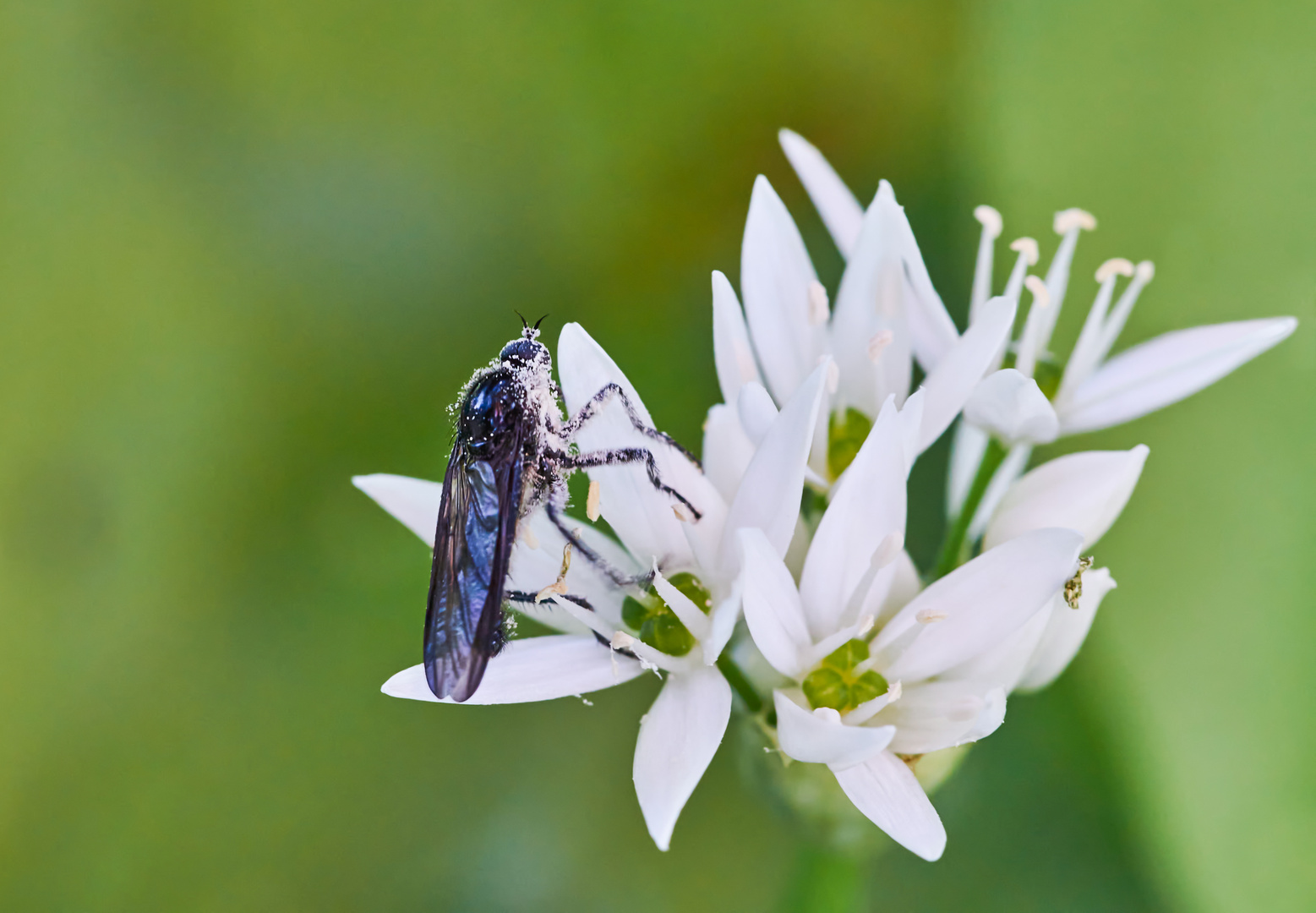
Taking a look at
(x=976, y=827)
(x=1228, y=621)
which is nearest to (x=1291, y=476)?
(x=1228, y=621)

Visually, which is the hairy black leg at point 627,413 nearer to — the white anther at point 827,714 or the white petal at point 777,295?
the white petal at point 777,295

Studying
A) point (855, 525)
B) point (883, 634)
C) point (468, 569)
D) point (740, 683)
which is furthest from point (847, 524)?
point (468, 569)

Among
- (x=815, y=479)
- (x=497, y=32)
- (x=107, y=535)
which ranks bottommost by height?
(x=815, y=479)

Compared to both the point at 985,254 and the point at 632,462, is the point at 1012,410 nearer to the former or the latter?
the point at 985,254

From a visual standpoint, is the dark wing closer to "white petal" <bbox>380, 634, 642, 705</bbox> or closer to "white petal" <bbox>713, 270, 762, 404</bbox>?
"white petal" <bbox>380, 634, 642, 705</bbox>

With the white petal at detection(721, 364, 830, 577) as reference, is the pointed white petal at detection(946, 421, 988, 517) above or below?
above

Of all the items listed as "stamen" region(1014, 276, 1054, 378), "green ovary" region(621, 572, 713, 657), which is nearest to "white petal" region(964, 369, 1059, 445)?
"stamen" region(1014, 276, 1054, 378)

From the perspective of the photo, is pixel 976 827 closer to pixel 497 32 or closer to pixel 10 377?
pixel 497 32

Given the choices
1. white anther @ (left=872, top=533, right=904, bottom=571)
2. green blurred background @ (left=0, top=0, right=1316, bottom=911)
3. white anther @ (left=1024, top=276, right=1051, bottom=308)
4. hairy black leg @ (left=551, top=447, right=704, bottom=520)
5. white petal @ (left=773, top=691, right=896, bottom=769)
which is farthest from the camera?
green blurred background @ (left=0, top=0, right=1316, bottom=911)
